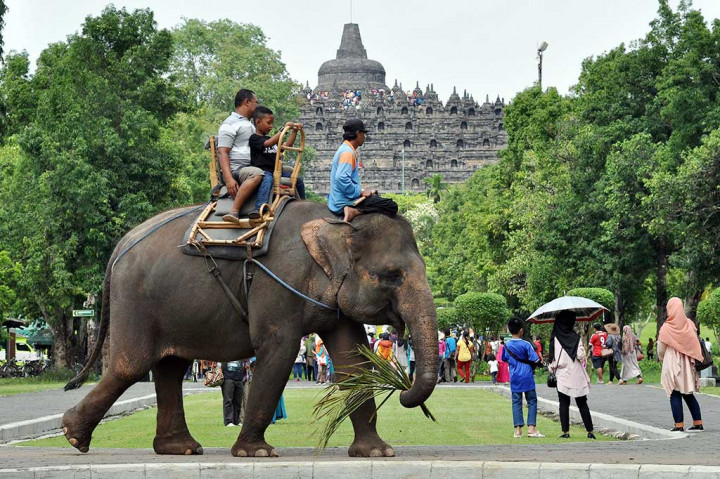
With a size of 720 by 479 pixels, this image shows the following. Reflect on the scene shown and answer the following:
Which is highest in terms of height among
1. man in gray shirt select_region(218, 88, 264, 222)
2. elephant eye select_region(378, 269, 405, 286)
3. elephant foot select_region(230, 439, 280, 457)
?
man in gray shirt select_region(218, 88, 264, 222)

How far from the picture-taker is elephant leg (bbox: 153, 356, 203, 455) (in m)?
12.3

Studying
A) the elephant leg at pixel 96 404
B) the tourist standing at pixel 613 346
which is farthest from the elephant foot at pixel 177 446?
the tourist standing at pixel 613 346

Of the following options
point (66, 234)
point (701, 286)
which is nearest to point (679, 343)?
point (701, 286)

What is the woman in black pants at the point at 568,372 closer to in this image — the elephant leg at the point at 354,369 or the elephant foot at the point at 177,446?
the elephant leg at the point at 354,369

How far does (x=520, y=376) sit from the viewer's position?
52.3 ft

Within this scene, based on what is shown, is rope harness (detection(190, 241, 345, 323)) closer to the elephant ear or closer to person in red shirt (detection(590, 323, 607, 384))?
the elephant ear

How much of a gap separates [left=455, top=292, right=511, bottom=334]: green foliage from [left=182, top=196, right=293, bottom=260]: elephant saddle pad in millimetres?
34217

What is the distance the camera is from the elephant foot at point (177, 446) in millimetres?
12289

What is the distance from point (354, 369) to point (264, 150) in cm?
219

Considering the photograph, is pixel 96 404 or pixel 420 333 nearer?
pixel 420 333

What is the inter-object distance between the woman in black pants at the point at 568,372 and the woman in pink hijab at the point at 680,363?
0.90 meters

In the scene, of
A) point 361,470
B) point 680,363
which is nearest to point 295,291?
point 361,470

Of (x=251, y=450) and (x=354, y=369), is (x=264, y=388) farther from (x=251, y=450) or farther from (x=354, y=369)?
(x=354, y=369)

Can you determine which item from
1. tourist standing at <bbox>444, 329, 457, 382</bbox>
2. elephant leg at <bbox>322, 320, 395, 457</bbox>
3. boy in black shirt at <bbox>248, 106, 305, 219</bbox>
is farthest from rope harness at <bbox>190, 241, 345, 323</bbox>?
tourist standing at <bbox>444, 329, 457, 382</bbox>
